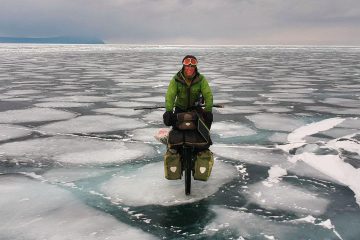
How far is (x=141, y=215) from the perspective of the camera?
3182 millimetres

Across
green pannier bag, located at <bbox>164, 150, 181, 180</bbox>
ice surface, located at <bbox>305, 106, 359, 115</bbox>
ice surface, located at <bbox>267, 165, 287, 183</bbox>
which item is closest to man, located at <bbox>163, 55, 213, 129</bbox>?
green pannier bag, located at <bbox>164, 150, 181, 180</bbox>

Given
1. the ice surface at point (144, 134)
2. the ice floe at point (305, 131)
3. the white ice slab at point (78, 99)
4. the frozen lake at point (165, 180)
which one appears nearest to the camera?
the frozen lake at point (165, 180)

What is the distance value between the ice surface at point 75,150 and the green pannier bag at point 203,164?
4.57ft

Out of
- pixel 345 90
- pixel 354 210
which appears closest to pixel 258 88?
pixel 345 90

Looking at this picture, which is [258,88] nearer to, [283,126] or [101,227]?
[283,126]

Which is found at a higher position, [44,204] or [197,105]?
[197,105]

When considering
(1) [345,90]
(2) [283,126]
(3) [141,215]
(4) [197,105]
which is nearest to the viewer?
(3) [141,215]

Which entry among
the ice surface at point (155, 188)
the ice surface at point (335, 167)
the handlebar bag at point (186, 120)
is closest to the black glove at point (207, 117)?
the handlebar bag at point (186, 120)

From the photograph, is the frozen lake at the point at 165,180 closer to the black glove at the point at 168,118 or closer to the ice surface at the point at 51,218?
the ice surface at the point at 51,218

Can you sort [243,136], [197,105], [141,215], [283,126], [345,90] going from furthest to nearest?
[345,90], [283,126], [243,136], [197,105], [141,215]

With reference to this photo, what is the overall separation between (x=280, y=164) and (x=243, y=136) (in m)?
1.31

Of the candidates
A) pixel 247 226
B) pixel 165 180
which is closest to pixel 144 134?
pixel 165 180

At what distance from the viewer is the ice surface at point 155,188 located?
3502 millimetres

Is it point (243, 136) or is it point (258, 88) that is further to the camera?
point (258, 88)
